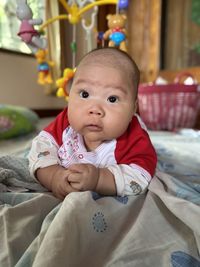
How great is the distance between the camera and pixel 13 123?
1.37m

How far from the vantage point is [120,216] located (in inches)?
18.8

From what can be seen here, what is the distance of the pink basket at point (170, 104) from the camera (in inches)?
72.8

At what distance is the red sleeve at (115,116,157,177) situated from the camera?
0.61m

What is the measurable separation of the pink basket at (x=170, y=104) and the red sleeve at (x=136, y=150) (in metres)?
1.27

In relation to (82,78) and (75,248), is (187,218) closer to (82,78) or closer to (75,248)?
(75,248)

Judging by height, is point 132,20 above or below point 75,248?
above

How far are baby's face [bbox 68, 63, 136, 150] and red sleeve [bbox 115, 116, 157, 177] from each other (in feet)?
0.15

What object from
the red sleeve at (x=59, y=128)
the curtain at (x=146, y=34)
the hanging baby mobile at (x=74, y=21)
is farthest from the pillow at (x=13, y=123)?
the curtain at (x=146, y=34)

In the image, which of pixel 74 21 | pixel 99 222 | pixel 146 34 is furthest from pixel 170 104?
pixel 99 222

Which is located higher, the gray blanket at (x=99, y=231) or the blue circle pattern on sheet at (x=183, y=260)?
the gray blanket at (x=99, y=231)

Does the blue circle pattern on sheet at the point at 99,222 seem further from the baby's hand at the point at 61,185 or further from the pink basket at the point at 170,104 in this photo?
the pink basket at the point at 170,104

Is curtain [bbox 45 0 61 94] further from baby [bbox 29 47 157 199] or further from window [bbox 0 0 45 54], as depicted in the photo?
baby [bbox 29 47 157 199]

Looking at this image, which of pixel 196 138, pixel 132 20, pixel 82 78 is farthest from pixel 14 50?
pixel 82 78

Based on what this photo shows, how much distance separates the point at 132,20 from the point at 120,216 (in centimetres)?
263
